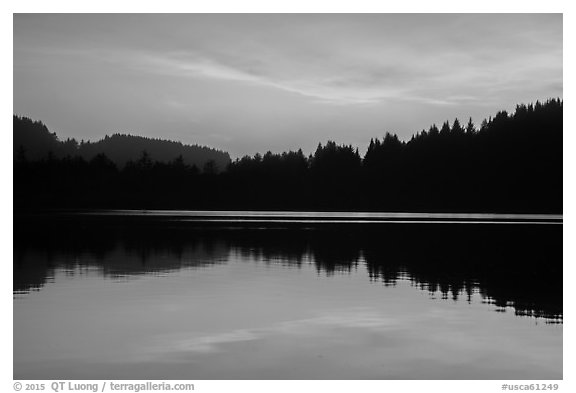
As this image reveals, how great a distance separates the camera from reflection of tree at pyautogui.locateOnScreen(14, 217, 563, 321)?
92.1ft

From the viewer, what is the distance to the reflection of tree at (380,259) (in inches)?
1105

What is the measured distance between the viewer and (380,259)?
3934 cm

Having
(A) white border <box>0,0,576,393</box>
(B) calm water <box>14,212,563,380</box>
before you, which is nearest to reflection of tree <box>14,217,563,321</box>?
(B) calm water <box>14,212,563,380</box>

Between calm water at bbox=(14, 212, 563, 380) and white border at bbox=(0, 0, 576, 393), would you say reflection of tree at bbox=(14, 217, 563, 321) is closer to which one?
calm water at bbox=(14, 212, 563, 380)

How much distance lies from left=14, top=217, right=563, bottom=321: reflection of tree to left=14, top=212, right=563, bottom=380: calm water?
0.38ft

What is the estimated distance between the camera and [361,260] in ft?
128

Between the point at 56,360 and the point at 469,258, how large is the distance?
28840mm

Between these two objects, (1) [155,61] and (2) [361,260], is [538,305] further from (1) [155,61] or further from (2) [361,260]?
(1) [155,61]

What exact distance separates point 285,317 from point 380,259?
18.2 m
